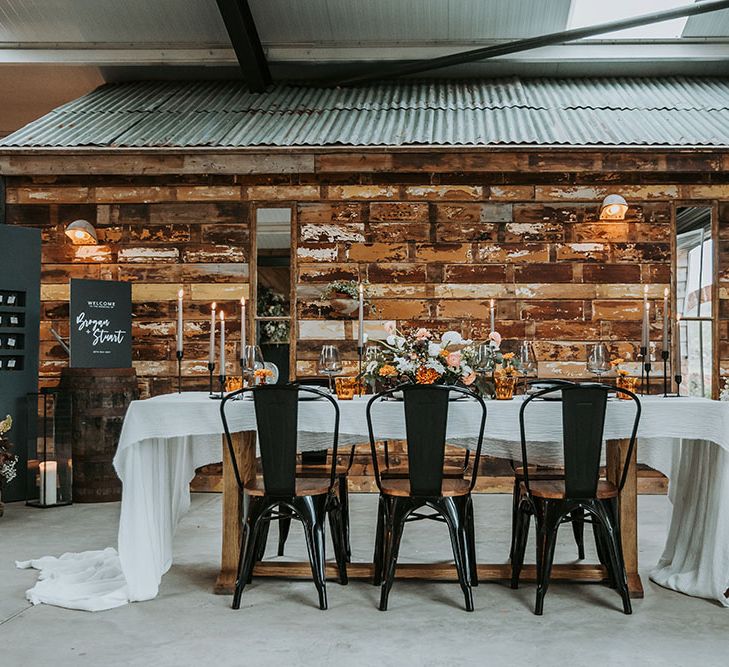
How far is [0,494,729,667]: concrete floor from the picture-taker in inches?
118

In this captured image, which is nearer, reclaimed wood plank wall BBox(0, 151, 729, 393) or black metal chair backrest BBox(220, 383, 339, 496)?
black metal chair backrest BBox(220, 383, 339, 496)

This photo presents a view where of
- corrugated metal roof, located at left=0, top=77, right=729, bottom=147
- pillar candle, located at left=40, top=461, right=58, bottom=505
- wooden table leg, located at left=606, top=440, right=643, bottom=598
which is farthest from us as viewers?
corrugated metal roof, located at left=0, top=77, right=729, bottom=147

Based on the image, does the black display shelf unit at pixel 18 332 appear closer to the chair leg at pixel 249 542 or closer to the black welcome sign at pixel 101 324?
the black welcome sign at pixel 101 324

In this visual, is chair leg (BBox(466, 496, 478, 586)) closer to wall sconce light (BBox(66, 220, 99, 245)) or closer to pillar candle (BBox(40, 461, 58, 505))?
pillar candle (BBox(40, 461, 58, 505))

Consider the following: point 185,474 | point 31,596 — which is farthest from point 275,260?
point 31,596

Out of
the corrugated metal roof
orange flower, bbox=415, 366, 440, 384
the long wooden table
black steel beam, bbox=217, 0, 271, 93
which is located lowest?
the long wooden table

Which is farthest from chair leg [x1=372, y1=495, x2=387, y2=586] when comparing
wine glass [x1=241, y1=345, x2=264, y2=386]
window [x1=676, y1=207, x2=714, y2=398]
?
window [x1=676, y1=207, x2=714, y2=398]

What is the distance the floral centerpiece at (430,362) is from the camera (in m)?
3.95

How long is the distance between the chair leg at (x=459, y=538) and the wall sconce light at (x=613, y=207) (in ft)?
12.0

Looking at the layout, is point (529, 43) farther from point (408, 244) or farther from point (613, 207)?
point (408, 244)

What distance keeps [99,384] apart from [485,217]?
3.37 m

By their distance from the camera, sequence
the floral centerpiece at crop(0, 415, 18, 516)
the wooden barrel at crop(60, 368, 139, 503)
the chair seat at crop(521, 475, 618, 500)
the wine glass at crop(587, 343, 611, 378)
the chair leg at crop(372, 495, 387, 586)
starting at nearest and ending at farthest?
1. the chair seat at crop(521, 475, 618, 500)
2. the chair leg at crop(372, 495, 387, 586)
3. the wine glass at crop(587, 343, 611, 378)
4. the floral centerpiece at crop(0, 415, 18, 516)
5. the wooden barrel at crop(60, 368, 139, 503)

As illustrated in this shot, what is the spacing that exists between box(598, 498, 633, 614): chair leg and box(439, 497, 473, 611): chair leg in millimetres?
623

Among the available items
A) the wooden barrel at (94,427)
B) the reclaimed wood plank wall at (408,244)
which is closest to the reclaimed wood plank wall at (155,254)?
the reclaimed wood plank wall at (408,244)
